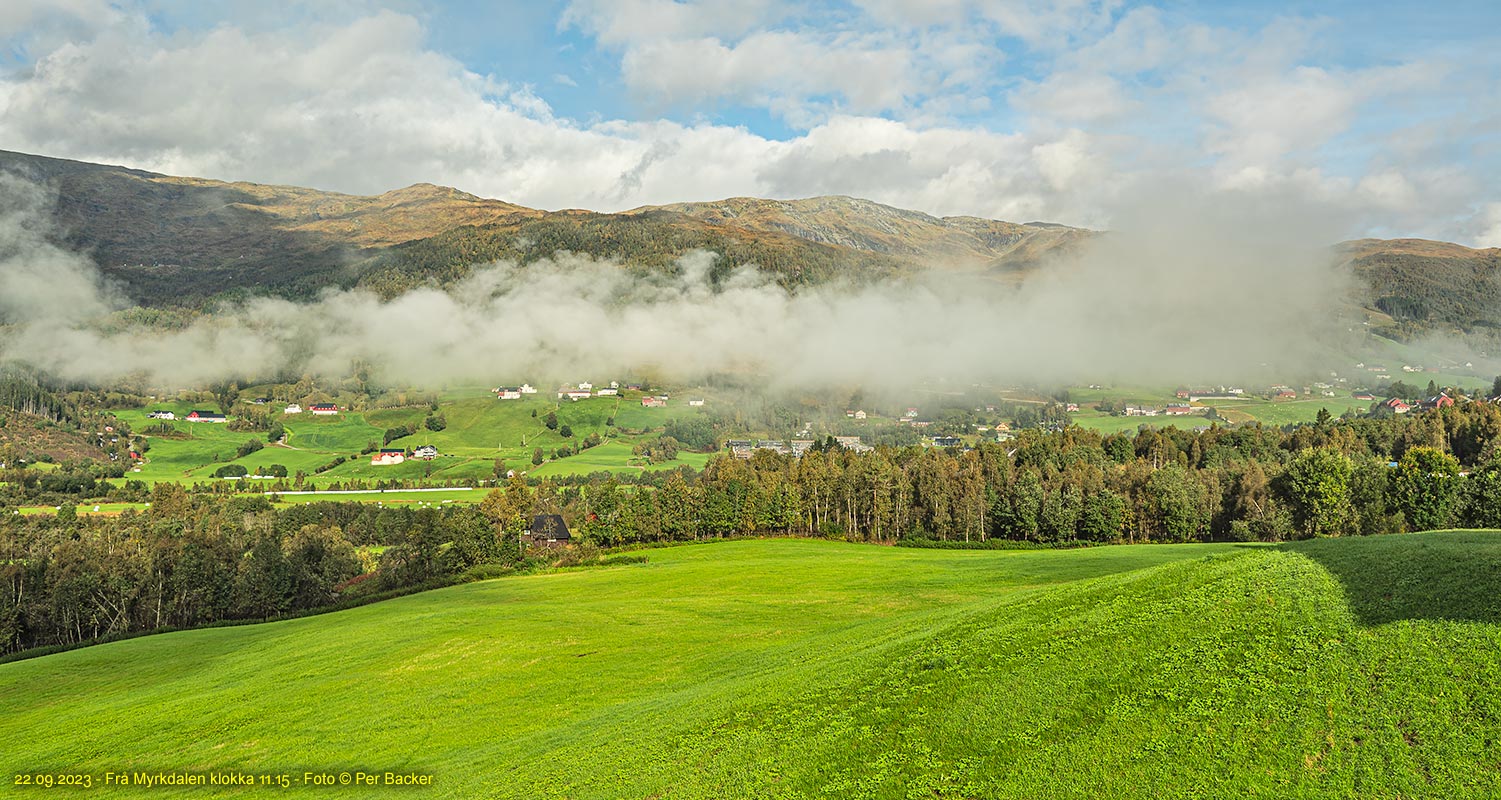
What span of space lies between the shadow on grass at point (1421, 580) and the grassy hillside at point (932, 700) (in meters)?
0.11

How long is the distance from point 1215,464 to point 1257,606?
119841 mm

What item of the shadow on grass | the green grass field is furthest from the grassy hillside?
the green grass field

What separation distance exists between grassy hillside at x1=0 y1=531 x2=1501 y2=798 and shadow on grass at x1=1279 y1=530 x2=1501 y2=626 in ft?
0.35

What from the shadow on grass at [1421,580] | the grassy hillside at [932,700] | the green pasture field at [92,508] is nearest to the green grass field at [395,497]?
the green pasture field at [92,508]

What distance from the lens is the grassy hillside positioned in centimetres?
1553

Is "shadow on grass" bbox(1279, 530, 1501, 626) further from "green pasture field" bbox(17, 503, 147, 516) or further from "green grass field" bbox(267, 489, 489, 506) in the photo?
"green pasture field" bbox(17, 503, 147, 516)

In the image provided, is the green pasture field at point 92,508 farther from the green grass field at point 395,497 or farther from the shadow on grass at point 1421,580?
the shadow on grass at point 1421,580

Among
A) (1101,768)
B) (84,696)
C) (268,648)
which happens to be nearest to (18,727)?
(84,696)

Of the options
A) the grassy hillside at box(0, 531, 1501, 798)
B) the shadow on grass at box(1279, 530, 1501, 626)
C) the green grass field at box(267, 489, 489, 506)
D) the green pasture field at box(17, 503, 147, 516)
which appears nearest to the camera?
the grassy hillside at box(0, 531, 1501, 798)

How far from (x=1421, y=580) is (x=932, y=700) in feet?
44.0

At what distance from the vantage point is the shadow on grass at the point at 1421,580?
17844 millimetres

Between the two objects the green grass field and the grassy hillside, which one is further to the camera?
the green grass field

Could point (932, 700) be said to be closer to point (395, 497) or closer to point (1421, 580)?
point (1421, 580)

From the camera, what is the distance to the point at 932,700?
2080 cm
